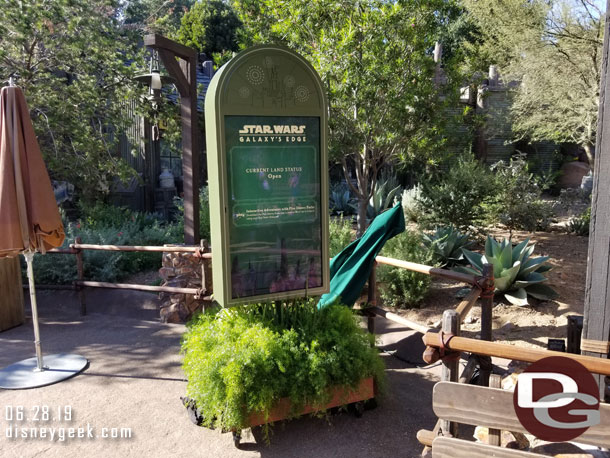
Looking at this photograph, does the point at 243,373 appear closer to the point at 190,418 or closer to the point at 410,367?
the point at 190,418

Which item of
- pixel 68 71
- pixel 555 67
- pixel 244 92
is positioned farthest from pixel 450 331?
pixel 555 67

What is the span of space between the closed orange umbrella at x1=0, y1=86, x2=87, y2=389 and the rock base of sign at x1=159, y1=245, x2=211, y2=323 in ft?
5.63

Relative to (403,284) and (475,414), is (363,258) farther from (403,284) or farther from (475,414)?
(475,414)

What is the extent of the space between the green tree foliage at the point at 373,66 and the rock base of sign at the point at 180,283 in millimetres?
2463

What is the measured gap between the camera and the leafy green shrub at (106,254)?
7012 millimetres

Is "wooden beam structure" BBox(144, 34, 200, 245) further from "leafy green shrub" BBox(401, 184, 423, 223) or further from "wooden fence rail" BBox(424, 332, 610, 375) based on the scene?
"leafy green shrub" BBox(401, 184, 423, 223)

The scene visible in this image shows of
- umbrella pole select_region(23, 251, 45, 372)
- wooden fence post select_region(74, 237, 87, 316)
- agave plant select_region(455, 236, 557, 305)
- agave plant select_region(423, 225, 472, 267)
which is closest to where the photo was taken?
umbrella pole select_region(23, 251, 45, 372)

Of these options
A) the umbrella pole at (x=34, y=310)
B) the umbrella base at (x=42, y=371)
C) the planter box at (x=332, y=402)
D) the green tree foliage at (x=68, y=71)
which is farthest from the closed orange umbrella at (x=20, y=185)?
the green tree foliage at (x=68, y=71)

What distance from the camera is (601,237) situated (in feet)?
8.86

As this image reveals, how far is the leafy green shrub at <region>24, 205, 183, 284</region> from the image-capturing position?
276 inches

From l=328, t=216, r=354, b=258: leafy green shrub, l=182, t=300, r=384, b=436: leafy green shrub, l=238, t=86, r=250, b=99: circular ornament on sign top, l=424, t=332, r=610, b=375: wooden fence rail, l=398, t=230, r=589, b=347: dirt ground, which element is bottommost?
l=398, t=230, r=589, b=347: dirt ground

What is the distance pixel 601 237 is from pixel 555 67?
11.0m

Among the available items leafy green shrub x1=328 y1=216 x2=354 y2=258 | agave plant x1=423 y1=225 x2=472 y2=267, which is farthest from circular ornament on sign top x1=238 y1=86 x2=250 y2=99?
agave plant x1=423 y1=225 x2=472 y2=267
